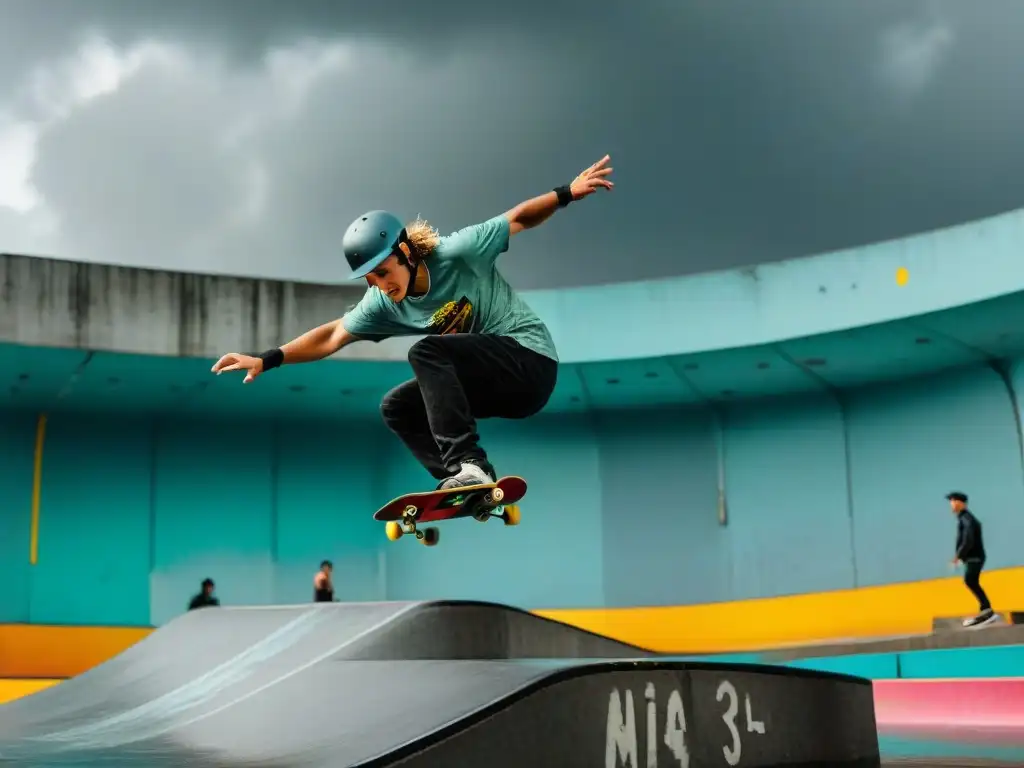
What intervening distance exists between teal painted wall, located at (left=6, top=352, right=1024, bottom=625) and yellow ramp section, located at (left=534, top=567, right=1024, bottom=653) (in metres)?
0.23

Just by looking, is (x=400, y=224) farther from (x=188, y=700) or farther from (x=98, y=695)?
(x=98, y=695)

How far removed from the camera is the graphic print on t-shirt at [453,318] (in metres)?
4.84

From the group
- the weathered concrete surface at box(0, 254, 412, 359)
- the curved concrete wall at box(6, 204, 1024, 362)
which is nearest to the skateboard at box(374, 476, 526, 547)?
the curved concrete wall at box(6, 204, 1024, 362)

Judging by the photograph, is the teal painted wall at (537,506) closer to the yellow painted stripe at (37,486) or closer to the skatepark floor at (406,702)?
the yellow painted stripe at (37,486)

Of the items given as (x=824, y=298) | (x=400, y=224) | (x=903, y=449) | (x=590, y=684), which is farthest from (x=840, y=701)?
(x=903, y=449)

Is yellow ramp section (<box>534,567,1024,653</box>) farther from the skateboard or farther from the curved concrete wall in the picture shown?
the skateboard

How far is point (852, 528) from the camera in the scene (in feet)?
57.3

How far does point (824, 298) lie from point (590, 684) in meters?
11.4

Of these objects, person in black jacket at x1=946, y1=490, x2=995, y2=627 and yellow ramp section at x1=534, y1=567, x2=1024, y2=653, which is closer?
person in black jacket at x1=946, y1=490, x2=995, y2=627

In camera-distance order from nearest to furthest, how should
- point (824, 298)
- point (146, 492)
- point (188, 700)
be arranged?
point (188, 700), point (824, 298), point (146, 492)

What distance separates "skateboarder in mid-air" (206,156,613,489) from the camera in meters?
4.61

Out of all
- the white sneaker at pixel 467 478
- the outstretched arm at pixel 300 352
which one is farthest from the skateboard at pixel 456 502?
the outstretched arm at pixel 300 352

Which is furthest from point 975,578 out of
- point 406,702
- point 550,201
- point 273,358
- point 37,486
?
point 37,486

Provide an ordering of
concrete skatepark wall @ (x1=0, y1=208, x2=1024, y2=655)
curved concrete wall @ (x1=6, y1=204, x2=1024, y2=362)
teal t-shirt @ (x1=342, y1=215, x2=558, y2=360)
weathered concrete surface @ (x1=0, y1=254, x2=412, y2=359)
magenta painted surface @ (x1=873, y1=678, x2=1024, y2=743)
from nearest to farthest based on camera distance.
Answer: teal t-shirt @ (x1=342, y1=215, x2=558, y2=360) → magenta painted surface @ (x1=873, y1=678, x2=1024, y2=743) → curved concrete wall @ (x1=6, y1=204, x2=1024, y2=362) → weathered concrete surface @ (x1=0, y1=254, x2=412, y2=359) → concrete skatepark wall @ (x1=0, y1=208, x2=1024, y2=655)
